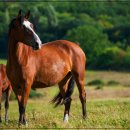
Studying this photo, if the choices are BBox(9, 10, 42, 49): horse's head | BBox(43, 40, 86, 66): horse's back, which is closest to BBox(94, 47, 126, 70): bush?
BBox(43, 40, 86, 66): horse's back

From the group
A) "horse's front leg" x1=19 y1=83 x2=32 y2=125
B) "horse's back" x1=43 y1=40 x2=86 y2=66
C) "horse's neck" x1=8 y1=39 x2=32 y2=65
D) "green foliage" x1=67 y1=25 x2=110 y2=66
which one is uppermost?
"horse's neck" x1=8 y1=39 x2=32 y2=65

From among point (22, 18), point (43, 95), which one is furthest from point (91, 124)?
point (43, 95)

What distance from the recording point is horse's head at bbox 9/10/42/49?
390 inches

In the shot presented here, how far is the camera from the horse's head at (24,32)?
9911 mm

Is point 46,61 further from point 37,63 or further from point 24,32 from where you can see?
point 24,32

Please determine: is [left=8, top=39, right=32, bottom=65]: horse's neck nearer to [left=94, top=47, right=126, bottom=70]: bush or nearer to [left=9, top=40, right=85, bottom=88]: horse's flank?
[left=9, top=40, right=85, bottom=88]: horse's flank

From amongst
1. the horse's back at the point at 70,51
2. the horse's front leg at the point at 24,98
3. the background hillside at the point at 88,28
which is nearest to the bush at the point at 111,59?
the background hillside at the point at 88,28

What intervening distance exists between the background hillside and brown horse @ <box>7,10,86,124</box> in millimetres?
56670

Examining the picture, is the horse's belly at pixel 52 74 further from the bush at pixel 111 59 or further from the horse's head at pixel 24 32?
the bush at pixel 111 59

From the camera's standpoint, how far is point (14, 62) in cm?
1031

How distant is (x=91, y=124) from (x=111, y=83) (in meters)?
38.9

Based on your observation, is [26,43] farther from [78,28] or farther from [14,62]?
[78,28]

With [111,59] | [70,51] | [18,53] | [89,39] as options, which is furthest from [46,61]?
[89,39]

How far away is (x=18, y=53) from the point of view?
34.1 ft
